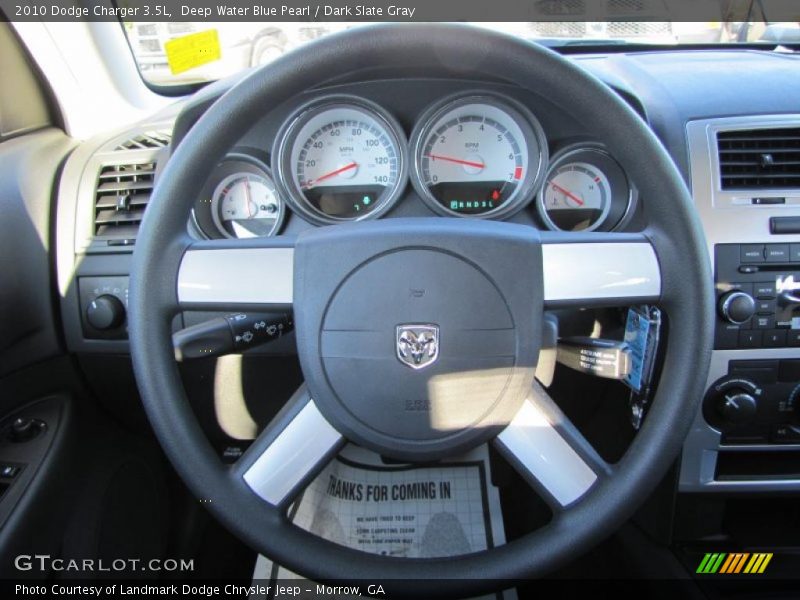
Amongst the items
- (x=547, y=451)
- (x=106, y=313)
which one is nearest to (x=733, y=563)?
(x=547, y=451)

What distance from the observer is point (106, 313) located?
1.58 metres

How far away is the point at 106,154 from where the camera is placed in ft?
5.54

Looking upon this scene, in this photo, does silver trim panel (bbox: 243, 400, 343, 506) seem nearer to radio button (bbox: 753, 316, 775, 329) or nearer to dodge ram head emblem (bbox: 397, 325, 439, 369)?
dodge ram head emblem (bbox: 397, 325, 439, 369)

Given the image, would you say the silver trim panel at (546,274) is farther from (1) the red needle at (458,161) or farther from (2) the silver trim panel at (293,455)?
(1) the red needle at (458,161)

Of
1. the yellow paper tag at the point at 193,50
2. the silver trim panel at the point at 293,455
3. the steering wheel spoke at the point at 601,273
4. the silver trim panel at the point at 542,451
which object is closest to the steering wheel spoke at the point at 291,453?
the silver trim panel at the point at 293,455

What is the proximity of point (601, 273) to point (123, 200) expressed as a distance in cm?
118

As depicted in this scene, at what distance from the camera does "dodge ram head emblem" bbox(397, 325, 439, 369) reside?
3.52 feet

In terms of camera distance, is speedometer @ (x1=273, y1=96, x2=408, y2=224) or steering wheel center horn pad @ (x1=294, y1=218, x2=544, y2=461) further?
speedometer @ (x1=273, y1=96, x2=408, y2=224)

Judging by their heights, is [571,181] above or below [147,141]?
→ below

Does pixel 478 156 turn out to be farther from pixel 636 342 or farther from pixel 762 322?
pixel 762 322

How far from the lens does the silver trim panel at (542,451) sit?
1.12m

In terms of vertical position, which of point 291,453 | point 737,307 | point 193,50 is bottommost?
point 291,453

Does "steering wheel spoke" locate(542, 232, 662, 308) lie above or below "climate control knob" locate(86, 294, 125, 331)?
above

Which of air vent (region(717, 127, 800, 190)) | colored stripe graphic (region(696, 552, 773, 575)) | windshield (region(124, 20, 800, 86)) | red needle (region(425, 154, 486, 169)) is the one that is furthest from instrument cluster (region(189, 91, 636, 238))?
colored stripe graphic (region(696, 552, 773, 575))
